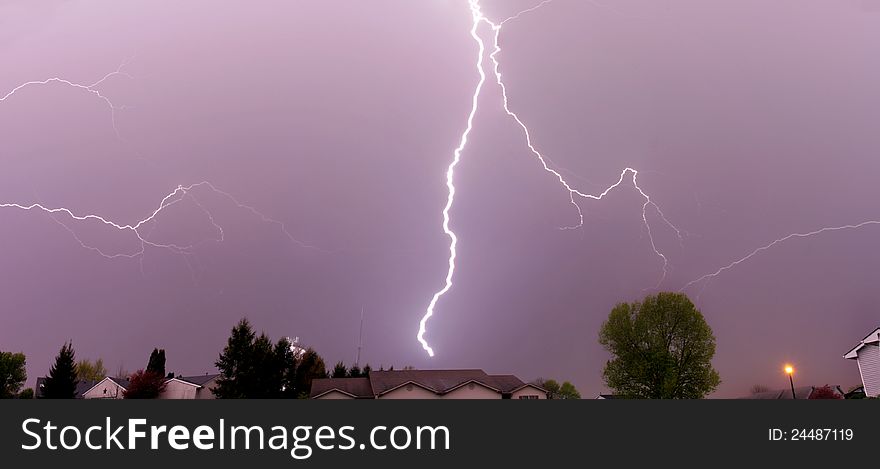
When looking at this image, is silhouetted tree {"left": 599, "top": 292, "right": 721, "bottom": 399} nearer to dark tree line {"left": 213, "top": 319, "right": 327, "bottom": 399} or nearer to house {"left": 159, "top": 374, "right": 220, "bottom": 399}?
dark tree line {"left": 213, "top": 319, "right": 327, "bottom": 399}

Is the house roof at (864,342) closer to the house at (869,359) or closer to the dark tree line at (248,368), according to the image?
the house at (869,359)

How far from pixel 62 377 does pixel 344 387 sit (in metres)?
25.7

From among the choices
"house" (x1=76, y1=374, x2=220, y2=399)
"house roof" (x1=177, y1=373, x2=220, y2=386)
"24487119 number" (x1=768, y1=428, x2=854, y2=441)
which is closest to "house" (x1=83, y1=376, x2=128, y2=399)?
"house" (x1=76, y1=374, x2=220, y2=399)

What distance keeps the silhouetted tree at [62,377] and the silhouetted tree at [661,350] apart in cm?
4440

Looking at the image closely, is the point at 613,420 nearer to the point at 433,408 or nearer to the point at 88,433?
the point at 433,408

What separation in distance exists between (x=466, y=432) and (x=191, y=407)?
4564 millimetres

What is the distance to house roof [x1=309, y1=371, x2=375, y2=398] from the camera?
37.6 m

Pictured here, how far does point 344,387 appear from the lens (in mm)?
38938

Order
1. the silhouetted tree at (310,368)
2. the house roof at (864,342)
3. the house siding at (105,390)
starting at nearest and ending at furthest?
the house roof at (864,342), the silhouetted tree at (310,368), the house siding at (105,390)

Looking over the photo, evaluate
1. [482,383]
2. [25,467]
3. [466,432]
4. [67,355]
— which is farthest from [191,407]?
[67,355]

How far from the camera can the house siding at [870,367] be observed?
25844mm

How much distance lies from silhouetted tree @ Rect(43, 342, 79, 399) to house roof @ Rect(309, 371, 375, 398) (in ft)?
74.4

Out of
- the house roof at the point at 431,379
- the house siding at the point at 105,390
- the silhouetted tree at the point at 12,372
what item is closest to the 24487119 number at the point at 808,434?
the house roof at the point at 431,379

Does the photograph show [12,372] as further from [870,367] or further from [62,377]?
[870,367]
